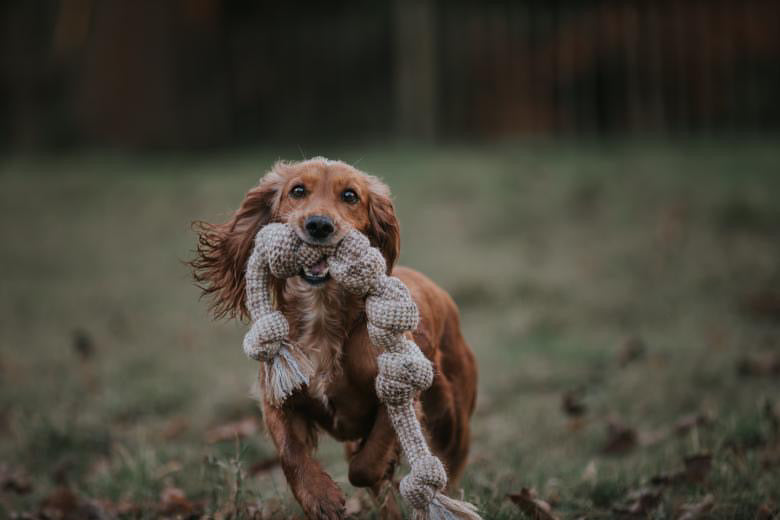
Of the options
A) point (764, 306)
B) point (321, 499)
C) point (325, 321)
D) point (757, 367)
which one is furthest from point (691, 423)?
point (764, 306)

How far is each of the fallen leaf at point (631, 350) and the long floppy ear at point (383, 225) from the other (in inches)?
100

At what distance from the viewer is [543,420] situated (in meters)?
4.32

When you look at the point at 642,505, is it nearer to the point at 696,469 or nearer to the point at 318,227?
the point at 696,469

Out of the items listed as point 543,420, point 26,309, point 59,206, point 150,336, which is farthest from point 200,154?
point 543,420

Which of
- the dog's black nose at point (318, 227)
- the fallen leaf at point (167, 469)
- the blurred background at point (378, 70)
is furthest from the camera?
the blurred background at point (378, 70)

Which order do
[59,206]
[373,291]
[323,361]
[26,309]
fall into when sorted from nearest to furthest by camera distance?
[373,291] → [323,361] → [26,309] → [59,206]

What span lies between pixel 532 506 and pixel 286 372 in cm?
94

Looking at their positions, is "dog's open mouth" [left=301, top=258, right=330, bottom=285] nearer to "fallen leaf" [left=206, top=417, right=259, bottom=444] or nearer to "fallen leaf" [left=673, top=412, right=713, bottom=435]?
"fallen leaf" [left=206, top=417, right=259, bottom=444]

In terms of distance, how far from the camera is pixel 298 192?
2.67 metres

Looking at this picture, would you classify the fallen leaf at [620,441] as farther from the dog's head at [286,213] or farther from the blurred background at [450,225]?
the dog's head at [286,213]

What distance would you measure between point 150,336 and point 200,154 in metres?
6.93

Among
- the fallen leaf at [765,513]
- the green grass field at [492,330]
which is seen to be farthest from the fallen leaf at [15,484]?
the fallen leaf at [765,513]

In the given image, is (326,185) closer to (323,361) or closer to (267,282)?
(267,282)

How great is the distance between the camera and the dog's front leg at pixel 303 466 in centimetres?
234
